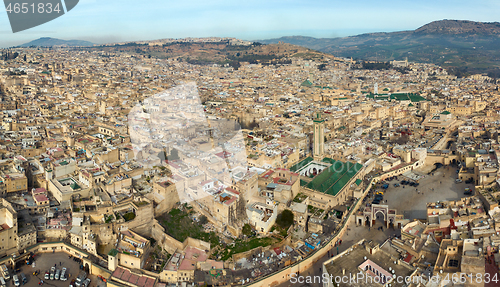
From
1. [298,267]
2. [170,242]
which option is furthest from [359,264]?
[170,242]

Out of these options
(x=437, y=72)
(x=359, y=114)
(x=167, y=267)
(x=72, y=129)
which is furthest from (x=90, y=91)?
(x=437, y=72)

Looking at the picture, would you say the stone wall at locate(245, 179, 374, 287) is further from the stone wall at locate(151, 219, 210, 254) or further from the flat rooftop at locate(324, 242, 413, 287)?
the stone wall at locate(151, 219, 210, 254)

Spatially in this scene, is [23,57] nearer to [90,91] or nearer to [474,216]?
[90,91]

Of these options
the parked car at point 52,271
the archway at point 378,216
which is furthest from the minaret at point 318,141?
the parked car at point 52,271

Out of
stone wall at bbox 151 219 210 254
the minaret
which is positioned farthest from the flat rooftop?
the minaret

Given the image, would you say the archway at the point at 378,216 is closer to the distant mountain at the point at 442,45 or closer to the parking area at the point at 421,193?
the parking area at the point at 421,193
